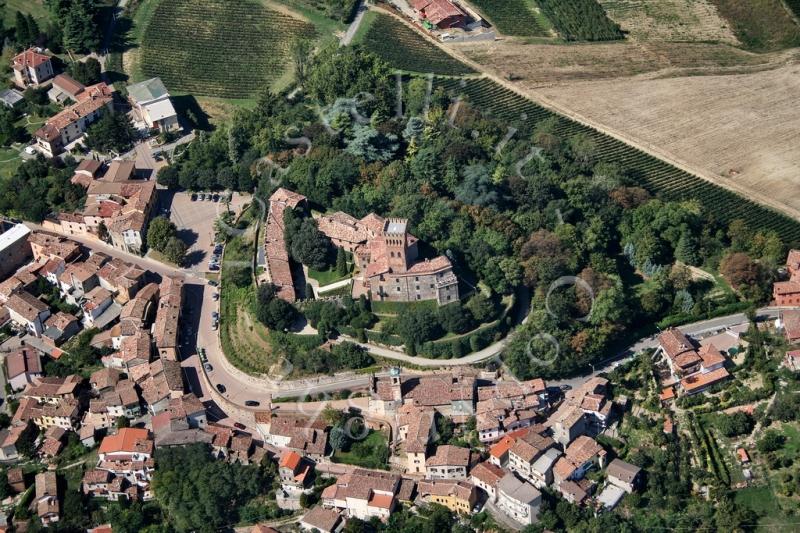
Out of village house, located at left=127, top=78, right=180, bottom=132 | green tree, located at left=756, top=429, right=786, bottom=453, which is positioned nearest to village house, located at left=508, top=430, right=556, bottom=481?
green tree, located at left=756, top=429, right=786, bottom=453

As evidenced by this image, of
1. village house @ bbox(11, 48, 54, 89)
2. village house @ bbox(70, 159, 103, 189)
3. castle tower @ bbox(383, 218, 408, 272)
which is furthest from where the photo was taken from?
village house @ bbox(11, 48, 54, 89)

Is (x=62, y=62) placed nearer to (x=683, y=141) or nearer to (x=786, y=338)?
(x=683, y=141)

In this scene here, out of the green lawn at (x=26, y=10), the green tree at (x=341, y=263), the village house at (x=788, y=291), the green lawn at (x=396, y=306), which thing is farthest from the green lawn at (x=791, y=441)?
the green lawn at (x=26, y=10)

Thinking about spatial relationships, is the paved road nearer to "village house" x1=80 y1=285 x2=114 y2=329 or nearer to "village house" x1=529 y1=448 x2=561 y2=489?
"village house" x1=80 y1=285 x2=114 y2=329

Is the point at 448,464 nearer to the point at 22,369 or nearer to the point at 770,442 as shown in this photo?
the point at 770,442

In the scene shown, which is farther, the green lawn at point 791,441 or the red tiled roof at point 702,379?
the red tiled roof at point 702,379

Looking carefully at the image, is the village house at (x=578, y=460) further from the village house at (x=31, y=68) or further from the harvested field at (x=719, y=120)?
the village house at (x=31, y=68)
